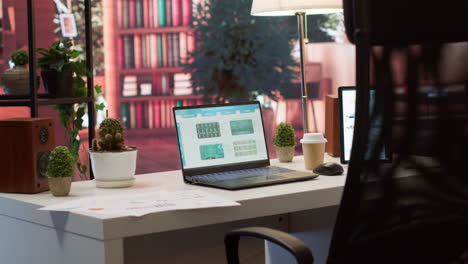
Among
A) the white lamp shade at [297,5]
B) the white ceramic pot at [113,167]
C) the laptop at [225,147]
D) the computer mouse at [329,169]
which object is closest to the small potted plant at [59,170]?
the white ceramic pot at [113,167]

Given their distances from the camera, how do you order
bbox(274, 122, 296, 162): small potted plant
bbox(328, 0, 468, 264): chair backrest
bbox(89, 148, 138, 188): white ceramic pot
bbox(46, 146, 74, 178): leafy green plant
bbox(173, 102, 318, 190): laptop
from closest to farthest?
bbox(328, 0, 468, 264): chair backrest, bbox(46, 146, 74, 178): leafy green plant, bbox(89, 148, 138, 188): white ceramic pot, bbox(173, 102, 318, 190): laptop, bbox(274, 122, 296, 162): small potted plant

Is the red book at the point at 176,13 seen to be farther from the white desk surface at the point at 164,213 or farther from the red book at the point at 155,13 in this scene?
the white desk surface at the point at 164,213

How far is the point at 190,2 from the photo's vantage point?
6.41 meters

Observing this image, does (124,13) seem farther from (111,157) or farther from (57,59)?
(111,157)

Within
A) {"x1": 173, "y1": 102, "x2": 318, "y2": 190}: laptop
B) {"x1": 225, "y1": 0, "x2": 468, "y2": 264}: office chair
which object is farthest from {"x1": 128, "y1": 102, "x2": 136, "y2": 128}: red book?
{"x1": 225, "y1": 0, "x2": 468, "y2": 264}: office chair

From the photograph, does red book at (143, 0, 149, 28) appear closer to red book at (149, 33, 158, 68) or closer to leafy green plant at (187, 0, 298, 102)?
red book at (149, 33, 158, 68)

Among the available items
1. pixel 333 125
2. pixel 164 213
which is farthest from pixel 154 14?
pixel 164 213

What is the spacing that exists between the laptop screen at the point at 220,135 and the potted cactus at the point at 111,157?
17 cm

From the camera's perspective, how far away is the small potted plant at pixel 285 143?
2.43 m

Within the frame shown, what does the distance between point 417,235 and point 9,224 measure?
3.58 ft

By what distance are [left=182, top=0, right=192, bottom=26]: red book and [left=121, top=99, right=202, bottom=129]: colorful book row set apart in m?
0.73

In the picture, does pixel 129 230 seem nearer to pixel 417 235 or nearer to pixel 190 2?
→ pixel 417 235

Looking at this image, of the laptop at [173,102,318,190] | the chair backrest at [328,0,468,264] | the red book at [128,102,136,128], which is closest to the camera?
the chair backrest at [328,0,468,264]

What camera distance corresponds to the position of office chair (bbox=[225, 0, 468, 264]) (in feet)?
3.84
